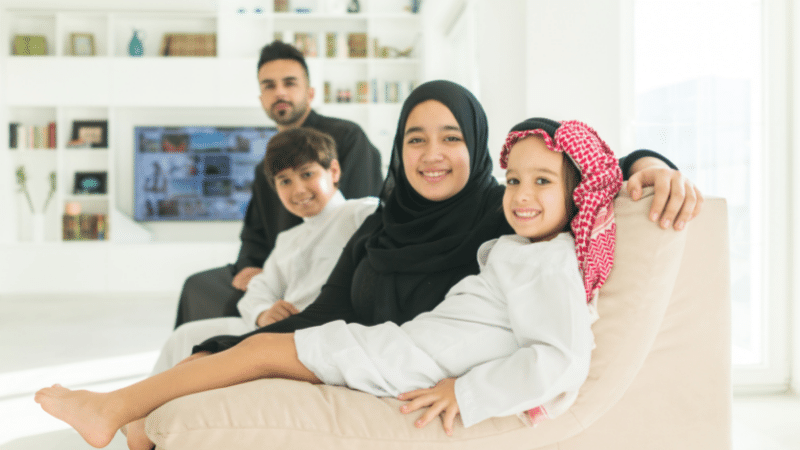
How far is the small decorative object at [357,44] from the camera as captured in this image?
5914mm

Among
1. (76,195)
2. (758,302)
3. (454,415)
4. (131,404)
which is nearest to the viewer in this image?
(454,415)

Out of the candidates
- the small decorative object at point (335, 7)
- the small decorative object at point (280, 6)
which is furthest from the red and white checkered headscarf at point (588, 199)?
the small decorative object at point (280, 6)

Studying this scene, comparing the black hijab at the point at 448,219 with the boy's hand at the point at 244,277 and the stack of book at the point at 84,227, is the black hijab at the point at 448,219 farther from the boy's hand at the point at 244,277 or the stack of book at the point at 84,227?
the stack of book at the point at 84,227

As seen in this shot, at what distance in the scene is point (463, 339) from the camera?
47.4 inches

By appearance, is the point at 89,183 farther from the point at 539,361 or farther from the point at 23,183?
the point at 539,361

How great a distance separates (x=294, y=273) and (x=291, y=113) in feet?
3.37

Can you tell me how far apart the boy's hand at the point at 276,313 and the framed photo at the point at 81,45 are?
5049mm

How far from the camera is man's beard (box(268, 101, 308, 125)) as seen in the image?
282cm

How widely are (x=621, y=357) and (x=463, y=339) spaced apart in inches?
12.2

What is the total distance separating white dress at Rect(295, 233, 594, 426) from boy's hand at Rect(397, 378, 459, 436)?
0.02m

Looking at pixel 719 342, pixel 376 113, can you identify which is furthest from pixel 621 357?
pixel 376 113

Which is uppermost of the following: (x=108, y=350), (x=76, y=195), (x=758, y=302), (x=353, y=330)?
(x=76, y=195)

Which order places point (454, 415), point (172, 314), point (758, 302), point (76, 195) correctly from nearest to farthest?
point (454, 415)
point (758, 302)
point (172, 314)
point (76, 195)

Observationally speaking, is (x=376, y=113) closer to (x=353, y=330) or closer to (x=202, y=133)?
(x=202, y=133)
